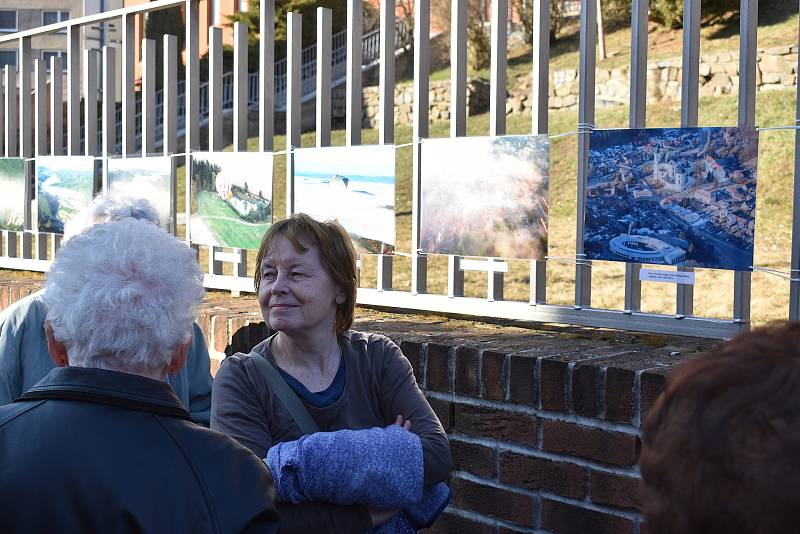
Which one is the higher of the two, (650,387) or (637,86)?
(637,86)

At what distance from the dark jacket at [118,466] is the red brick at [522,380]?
1489 millimetres

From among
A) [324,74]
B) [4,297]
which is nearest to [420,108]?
[324,74]

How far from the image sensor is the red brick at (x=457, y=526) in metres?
3.32

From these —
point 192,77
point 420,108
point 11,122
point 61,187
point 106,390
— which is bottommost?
point 106,390

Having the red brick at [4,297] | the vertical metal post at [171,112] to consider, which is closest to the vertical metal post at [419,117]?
the vertical metal post at [171,112]

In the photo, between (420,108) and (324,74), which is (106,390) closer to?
(420,108)

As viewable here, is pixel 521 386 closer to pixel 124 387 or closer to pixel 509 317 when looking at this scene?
pixel 509 317

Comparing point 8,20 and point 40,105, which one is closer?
point 40,105

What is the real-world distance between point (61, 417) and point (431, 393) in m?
1.92

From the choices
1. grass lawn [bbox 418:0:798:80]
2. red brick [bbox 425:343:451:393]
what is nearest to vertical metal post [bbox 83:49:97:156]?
red brick [bbox 425:343:451:393]

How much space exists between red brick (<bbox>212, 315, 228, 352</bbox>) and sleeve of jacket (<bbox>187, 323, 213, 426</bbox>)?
1.09 metres

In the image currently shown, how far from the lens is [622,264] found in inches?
403

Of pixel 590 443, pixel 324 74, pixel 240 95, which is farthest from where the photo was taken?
pixel 240 95

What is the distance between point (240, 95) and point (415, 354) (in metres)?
2.52
